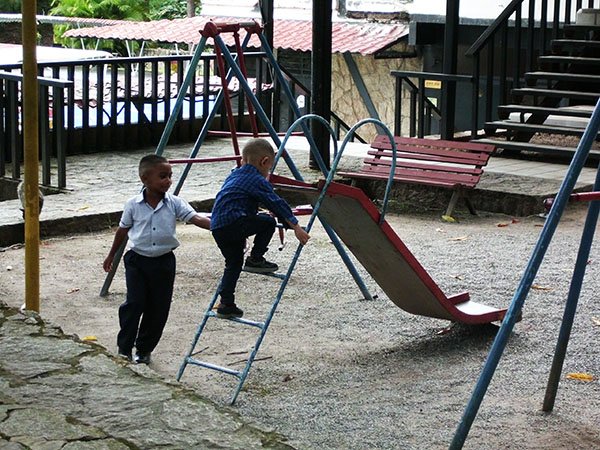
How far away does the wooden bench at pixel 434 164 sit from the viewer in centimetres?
1067

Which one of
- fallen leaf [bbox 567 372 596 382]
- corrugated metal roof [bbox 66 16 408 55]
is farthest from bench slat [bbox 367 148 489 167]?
corrugated metal roof [bbox 66 16 408 55]

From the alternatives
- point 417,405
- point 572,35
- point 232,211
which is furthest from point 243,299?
point 572,35

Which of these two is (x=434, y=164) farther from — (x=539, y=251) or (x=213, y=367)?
(x=539, y=251)

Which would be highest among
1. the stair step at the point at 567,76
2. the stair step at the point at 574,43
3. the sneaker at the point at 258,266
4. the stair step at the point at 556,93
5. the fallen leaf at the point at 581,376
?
the stair step at the point at 574,43

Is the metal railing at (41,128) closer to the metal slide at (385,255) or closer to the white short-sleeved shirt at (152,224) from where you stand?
the metal slide at (385,255)

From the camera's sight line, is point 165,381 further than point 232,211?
No

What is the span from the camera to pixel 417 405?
5.54m

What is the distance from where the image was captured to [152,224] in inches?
236

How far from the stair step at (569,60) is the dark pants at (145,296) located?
849cm

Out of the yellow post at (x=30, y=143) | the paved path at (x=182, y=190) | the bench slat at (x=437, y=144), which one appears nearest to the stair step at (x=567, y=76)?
the paved path at (x=182, y=190)

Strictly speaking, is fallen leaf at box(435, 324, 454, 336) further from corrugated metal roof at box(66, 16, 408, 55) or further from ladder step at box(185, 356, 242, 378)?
corrugated metal roof at box(66, 16, 408, 55)

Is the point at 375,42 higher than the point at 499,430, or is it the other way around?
the point at 375,42

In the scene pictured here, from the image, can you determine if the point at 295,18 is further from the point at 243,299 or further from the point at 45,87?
the point at 243,299

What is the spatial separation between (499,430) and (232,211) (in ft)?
5.79
